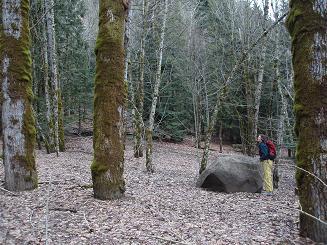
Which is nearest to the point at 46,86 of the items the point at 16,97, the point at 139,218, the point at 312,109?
the point at 16,97

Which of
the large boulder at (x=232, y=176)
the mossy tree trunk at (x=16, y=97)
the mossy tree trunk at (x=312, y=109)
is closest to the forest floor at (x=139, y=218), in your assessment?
the mossy tree trunk at (x=312, y=109)

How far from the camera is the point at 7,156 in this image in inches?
309

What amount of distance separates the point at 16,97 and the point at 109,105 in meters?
2.11

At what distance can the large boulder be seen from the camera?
10852 millimetres

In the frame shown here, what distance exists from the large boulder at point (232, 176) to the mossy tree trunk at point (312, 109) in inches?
214

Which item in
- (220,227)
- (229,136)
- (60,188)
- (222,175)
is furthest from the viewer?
(229,136)

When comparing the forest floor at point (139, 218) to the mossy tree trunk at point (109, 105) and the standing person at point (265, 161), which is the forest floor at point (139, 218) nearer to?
the mossy tree trunk at point (109, 105)

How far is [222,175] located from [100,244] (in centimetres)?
636

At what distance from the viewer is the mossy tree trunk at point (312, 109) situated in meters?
5.11

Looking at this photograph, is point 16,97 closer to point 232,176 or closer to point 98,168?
point 98,168

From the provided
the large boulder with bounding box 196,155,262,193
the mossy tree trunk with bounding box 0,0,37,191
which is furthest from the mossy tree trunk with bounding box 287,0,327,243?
the mossy tree trunk with bounding box 0,0,37,191

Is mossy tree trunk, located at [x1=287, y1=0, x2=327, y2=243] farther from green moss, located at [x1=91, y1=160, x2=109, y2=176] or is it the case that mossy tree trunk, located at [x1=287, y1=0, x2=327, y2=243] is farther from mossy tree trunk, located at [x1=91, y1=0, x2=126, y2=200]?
green moss, located at [x1=91, y1=160, x2=109, y2=176]

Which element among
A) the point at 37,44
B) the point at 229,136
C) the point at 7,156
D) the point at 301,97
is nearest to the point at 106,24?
the point at 7,156

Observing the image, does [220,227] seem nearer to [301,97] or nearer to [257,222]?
[257,222]
